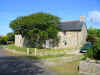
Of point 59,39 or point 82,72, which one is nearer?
point 82,72

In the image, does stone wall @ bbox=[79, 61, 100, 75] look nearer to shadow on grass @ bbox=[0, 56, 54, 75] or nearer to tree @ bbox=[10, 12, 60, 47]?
shadow on grass @ bbox=[0, 56, 54, 75]

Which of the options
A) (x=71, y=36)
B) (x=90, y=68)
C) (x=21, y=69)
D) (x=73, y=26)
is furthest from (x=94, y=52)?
(x=73, y=26)

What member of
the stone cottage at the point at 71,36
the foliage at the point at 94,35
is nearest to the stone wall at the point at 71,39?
the stone cottage at the point at 71,36

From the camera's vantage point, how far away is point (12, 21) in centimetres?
2755

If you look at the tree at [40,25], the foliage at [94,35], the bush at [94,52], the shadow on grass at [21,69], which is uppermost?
the tree at [40,25]

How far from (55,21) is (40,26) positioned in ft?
11.9

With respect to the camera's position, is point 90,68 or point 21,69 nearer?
point 90,68

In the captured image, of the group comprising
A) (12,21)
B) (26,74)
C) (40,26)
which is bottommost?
(26,74)

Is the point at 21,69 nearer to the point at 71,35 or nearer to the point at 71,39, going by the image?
the point at 71,39

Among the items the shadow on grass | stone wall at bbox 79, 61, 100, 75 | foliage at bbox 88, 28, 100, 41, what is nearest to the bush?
foliage at bbox 88, 28, 100, 41

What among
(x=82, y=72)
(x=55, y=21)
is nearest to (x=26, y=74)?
(x=82, y=72)

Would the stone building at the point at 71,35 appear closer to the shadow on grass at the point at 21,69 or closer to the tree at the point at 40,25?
the tree at the point at 40,25

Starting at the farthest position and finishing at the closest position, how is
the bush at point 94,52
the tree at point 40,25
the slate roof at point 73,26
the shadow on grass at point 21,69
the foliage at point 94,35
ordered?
the slate roof at point 73,26, the tree at point 40,25, the foliage at point 94,35, the bush at point 94,52, the shadow on grass at point 21,69

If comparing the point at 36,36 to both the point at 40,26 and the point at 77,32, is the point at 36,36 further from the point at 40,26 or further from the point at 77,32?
the point at 77,32
